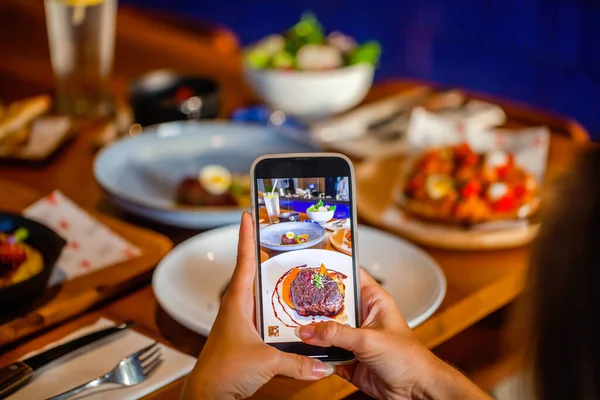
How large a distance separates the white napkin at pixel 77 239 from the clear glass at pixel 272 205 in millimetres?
451

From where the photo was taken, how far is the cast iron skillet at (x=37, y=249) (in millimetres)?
984

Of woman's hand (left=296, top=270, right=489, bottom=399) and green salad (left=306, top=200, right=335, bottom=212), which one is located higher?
green salad (left=306, top=200, right=335, bottom=212)

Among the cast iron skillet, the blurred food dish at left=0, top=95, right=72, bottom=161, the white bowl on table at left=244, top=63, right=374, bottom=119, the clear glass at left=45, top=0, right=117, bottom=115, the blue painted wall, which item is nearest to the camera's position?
the cast iron skillet

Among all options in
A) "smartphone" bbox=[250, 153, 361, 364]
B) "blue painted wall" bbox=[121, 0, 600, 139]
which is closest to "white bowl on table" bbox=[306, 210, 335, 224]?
"smartphone" bbox=[250, 153, 361, 364]

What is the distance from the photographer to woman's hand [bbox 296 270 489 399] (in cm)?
79

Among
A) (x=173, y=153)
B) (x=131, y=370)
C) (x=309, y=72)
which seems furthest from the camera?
(x=309, y=72)

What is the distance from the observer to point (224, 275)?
3.77ft

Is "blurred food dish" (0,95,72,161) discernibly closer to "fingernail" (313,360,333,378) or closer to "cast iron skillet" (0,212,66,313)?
"cast iron skillet" (0,212,66,313)

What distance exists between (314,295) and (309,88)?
0.99 meters

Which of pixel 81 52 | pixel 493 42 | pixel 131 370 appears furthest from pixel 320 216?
pixel 493 42

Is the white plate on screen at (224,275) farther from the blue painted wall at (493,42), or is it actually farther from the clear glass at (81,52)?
the blue painted wall at (493,42)

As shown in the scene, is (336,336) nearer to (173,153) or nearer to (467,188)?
(467,188)

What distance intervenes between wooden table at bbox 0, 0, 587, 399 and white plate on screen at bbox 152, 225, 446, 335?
0.04 meters

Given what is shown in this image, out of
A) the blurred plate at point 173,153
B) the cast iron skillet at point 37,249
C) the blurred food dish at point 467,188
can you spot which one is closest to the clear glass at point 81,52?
the blurred plate at point 173,153
